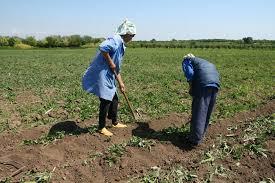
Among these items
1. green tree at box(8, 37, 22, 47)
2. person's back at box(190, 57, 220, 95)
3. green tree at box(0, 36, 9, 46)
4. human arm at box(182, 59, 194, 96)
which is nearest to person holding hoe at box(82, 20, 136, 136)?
human arm at box(182, 59, 194, 96)

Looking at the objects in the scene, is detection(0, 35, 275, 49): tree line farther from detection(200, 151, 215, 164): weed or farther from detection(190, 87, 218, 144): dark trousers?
detection(200, 151, 215, 164): weed

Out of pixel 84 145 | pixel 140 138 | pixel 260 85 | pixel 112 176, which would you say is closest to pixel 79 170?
pixel 112 176

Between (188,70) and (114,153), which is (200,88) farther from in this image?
(114,153)

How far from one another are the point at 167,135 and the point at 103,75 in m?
1.56

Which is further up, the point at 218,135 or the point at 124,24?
the point at 124,24

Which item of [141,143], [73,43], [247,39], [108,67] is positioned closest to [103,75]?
[108,67]

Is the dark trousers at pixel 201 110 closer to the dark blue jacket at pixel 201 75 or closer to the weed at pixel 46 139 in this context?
the dark blue jacket at pixel 201 75

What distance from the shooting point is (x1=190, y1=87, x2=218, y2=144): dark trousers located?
5926 mm

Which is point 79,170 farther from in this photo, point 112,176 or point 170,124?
point 170,124

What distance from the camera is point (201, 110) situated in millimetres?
5938

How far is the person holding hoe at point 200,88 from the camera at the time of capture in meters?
5.89

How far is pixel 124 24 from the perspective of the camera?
618 centimetres

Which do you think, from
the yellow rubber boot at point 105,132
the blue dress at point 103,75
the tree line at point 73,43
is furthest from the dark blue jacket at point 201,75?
the tree line at point 73,43

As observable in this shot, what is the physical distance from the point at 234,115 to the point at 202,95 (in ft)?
9.60
